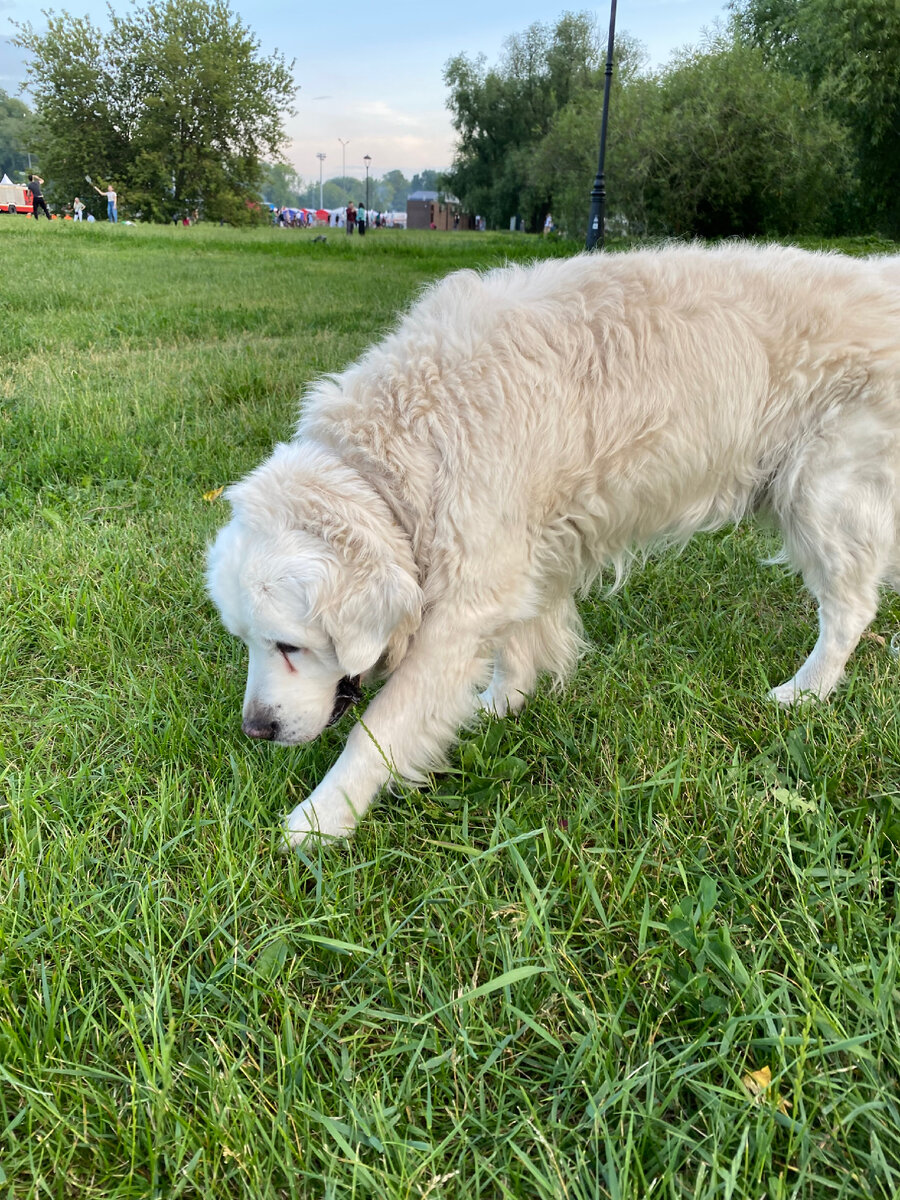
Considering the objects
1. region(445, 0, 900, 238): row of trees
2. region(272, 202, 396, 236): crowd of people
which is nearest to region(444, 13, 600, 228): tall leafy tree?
region(272, 202, 396, 236): crowd of people

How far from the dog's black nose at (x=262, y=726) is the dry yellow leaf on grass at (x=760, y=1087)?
1381 mm

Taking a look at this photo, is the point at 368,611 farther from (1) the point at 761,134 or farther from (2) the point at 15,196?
(2) the point at 15,196

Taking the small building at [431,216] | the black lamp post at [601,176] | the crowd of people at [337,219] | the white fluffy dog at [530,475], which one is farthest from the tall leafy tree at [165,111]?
the white fluffy dog at [530,475]

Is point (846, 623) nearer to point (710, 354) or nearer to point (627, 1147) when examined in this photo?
point (710, 354)

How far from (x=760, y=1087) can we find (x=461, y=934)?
65 centimetres

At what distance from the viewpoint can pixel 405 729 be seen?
2.21 meters

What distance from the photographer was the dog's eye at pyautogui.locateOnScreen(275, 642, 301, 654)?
213cm

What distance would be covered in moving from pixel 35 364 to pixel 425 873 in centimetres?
617

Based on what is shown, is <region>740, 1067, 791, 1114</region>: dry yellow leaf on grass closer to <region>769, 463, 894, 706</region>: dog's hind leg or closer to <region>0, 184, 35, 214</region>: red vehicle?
<region>769, 463, 894, 706</region>: dog's hind leg

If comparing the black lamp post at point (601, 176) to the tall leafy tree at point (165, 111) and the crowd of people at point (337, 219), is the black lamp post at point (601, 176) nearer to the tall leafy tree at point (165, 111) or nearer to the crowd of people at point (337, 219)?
the crowd of people at point (337, 219)

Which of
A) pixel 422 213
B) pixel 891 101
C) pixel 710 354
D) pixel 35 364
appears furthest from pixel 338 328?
pixel 422 213

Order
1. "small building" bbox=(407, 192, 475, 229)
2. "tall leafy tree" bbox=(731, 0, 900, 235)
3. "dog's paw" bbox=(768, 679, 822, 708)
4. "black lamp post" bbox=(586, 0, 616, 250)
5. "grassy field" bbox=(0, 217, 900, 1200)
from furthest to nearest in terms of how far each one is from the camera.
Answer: "small building" bbox=(407, 192, 475, 229) → "tall leafy tree" bbox=(731, 0, 900, 235) → "black lamp post" bbox=(586, 0, 616, 250) → "dog's paw" bbox=(768, 679, 822, 708) → "grassy field" bbox=(0, 217, 900, 1200)

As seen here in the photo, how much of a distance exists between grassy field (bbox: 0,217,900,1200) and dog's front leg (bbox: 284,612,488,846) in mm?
109

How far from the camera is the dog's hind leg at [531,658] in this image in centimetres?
273
